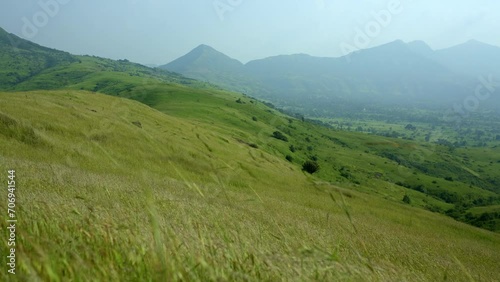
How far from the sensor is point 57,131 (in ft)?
113

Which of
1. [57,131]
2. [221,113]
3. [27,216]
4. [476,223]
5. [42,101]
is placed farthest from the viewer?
[221,113]

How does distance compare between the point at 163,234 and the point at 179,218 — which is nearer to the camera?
the point at 163,234

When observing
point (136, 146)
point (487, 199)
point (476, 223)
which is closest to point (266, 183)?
point (136, 146)

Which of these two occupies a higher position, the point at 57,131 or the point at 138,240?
the point at 138,240

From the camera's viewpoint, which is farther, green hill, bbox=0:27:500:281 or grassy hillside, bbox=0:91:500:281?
green hill, bbox=0:27:500:281

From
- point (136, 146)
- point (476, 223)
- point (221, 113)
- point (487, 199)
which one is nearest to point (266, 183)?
point (136, 146)

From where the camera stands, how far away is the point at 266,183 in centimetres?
4950

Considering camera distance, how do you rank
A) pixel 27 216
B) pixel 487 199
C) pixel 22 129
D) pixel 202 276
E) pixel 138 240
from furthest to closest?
pixel 487 199
pixel 22 129
pixel 27 216
pixel 138 240
pixel 202 276

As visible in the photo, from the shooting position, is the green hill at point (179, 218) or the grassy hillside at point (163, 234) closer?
the grassy hillside at point (163, 234)

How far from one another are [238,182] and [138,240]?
34386mm

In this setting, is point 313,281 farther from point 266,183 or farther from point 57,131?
point 266,183

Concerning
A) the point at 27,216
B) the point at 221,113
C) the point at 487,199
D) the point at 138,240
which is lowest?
the point at 487,199

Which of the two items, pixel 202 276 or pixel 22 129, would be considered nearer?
pixel 202 276

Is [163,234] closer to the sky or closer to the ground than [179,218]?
closer to the sky
